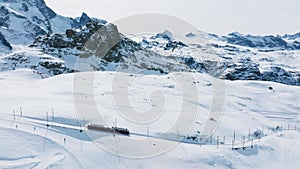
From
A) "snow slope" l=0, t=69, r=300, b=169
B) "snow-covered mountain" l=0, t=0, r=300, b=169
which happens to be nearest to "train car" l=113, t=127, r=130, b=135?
Result: "snow-covered mountain" l=0, t=0, r=300, b=169

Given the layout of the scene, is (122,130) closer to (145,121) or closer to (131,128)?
(131,128)

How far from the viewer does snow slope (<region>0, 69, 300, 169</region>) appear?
106ft

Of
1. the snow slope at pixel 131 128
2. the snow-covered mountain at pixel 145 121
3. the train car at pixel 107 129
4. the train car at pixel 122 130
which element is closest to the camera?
the snow slope at pixel 131 128

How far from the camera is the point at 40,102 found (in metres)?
46.2

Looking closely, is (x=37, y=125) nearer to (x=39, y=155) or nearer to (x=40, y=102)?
(x=39, y=155)

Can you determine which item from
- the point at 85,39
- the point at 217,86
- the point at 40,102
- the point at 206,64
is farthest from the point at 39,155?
the point at 206,64

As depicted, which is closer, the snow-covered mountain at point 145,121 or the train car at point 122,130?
the snow-covered mountain at point 145,121

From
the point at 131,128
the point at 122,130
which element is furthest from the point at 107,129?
the point at 131,128

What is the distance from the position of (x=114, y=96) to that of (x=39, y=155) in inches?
1106

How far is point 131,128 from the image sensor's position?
42656 millimetres

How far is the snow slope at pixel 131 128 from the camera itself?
1277 inches

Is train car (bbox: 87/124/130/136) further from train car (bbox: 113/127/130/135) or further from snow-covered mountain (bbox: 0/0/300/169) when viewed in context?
snow-covered mountain (bbox: 0/0/300/169)

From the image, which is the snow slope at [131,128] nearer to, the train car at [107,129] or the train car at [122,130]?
the train car at [107,129]

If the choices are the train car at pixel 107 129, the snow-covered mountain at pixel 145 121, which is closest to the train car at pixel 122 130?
the train car at pixel 107 129
